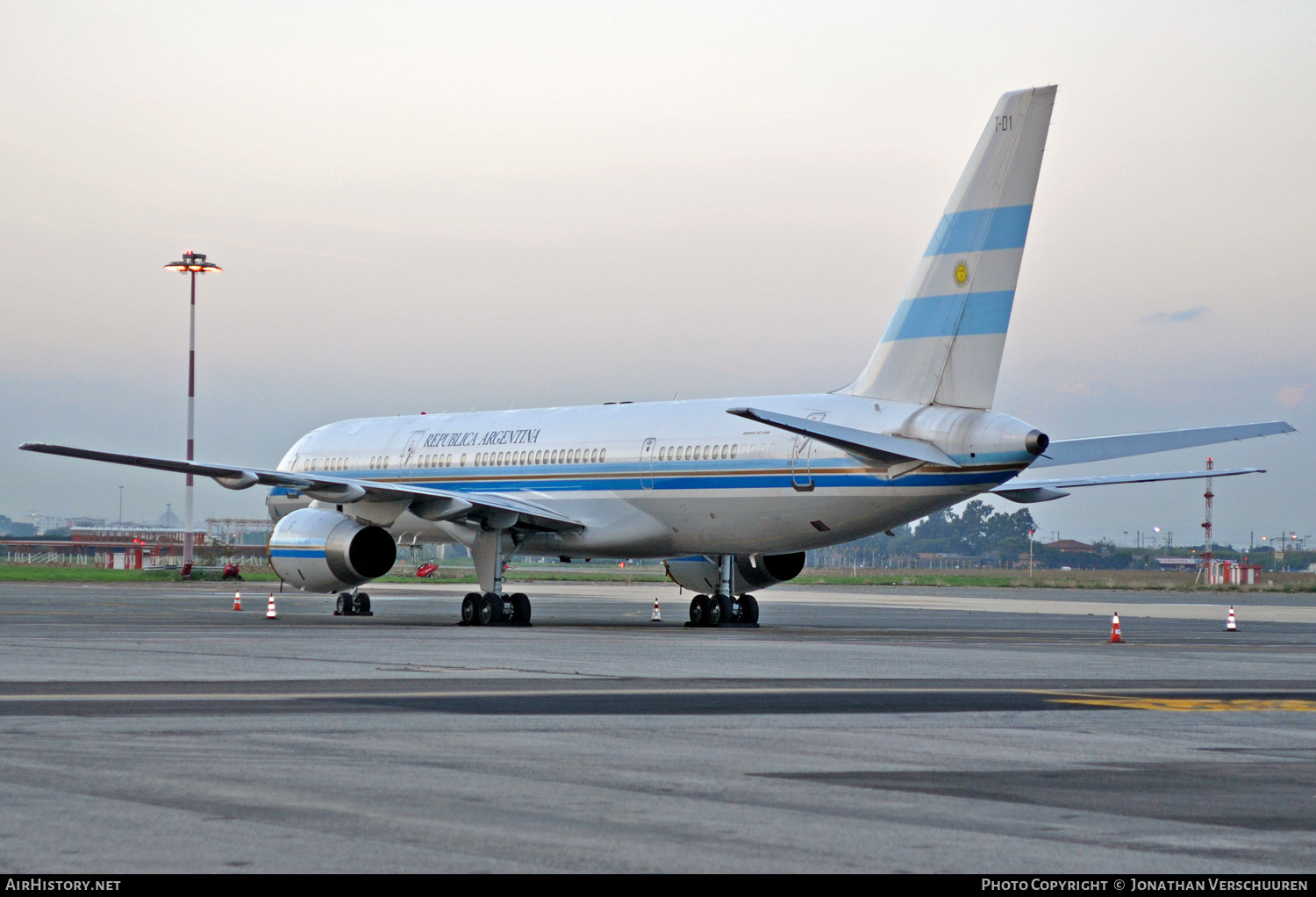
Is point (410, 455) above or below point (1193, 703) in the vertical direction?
above

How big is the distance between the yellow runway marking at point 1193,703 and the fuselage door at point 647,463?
16067mm

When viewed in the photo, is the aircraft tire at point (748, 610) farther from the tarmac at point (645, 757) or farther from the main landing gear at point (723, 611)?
the tarmac at point (645, 757)

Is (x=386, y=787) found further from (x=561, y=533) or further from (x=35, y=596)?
(x=35, y=596)

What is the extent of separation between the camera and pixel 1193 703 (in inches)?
560

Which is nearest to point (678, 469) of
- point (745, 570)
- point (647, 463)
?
point (647, 463)

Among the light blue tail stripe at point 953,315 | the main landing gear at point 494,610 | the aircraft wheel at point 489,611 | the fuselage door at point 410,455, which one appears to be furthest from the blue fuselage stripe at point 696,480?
the aircraft wheel at point 489,611

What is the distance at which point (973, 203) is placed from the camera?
24.7m

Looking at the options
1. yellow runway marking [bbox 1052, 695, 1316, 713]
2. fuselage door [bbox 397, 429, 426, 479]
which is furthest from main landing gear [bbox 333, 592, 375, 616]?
yellow runway marking [bbox 1052, 695, 1316, 713]

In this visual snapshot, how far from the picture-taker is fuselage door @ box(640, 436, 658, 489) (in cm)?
3002

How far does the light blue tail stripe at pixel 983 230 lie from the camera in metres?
24.3

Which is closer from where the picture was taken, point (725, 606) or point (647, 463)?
point (647, 463)

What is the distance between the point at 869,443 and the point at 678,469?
6228 mm

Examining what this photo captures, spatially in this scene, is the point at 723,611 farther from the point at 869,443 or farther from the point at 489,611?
the point at 869,443

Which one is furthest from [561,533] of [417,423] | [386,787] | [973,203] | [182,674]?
[386,787]
